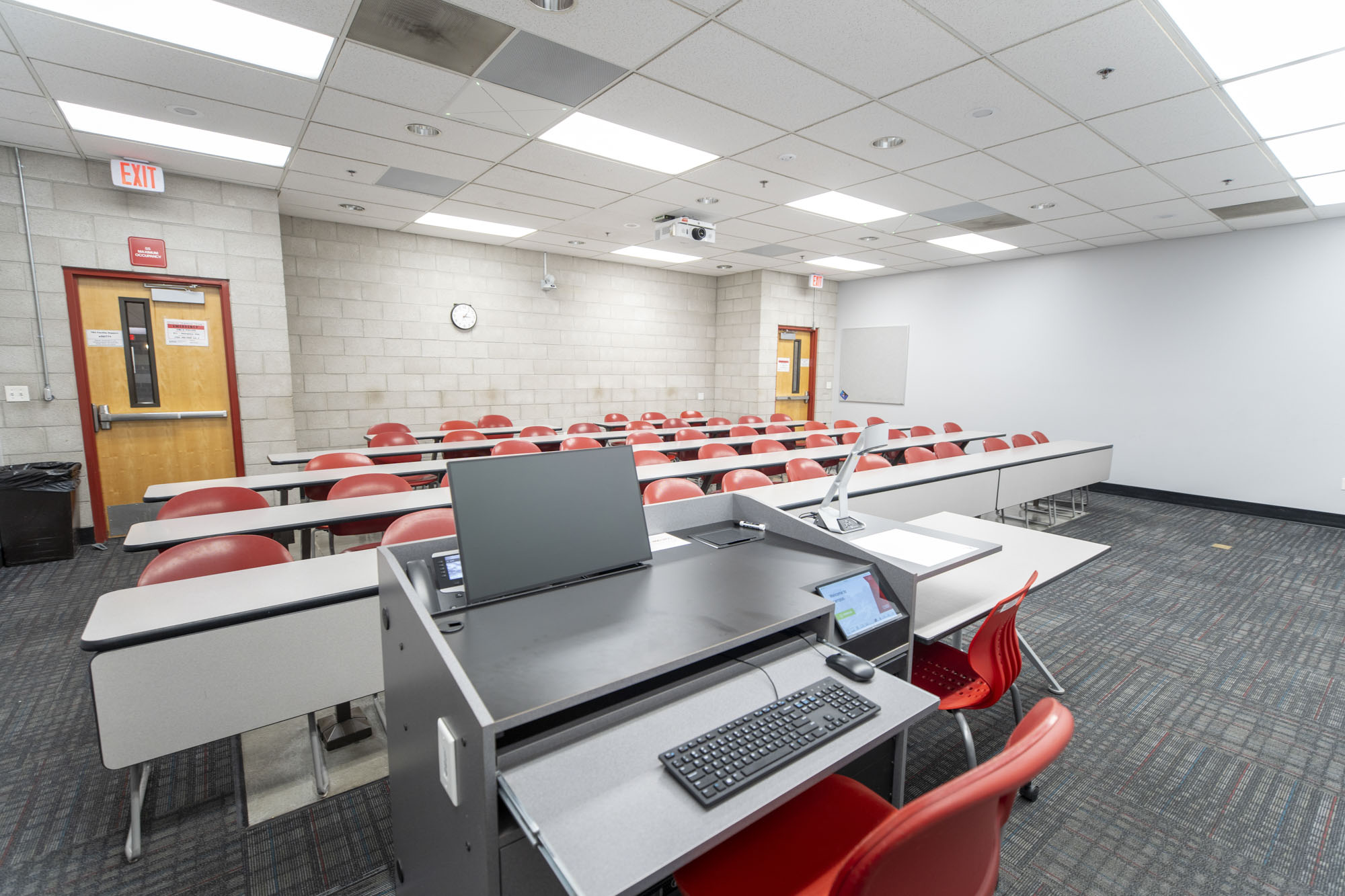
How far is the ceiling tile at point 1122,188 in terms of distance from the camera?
4.24 meters

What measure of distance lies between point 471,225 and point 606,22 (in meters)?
4.05

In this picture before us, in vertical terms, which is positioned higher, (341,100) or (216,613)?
(341,100)

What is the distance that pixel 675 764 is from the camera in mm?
950

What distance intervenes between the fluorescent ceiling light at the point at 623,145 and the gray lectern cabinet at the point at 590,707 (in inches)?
122

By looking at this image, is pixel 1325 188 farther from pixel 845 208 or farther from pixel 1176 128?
pixel 845 208

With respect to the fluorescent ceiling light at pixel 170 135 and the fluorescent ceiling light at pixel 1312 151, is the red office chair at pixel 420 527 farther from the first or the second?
the fluorescent ceiling light at pixel 1312 151

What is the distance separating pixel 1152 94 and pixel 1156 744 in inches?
125

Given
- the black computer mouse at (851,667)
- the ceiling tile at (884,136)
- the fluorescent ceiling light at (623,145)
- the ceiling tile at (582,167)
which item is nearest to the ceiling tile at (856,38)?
the ceiling tile at (884,136)

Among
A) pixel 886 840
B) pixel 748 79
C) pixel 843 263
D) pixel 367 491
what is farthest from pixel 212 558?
pixel 843 263

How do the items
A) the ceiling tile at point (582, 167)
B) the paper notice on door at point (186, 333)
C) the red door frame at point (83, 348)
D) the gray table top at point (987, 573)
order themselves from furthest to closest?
the paper notice on door at point (186, 333), the red door frame at point (83, 348), the ceiling tile at point (582, 167), the gray table top at point (987, 573)

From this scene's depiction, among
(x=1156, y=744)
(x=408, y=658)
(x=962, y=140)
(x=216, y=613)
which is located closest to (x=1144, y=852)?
(x=1156, y=744)

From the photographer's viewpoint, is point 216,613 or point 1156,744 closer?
point 216,613

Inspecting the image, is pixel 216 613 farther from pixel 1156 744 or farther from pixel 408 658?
pixel 1156 744

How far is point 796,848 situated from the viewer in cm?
116
